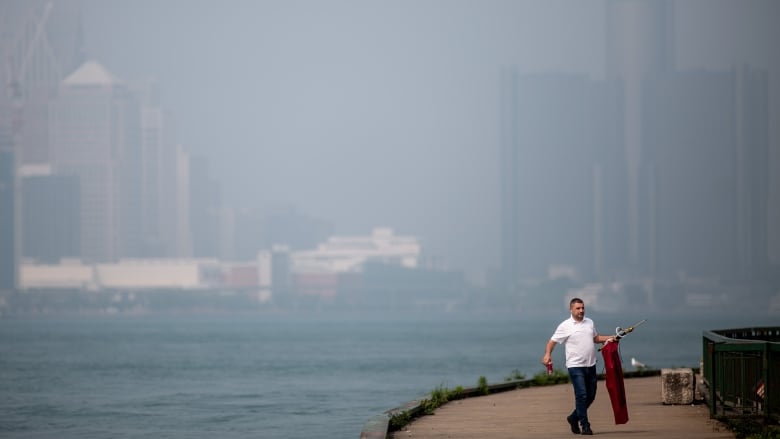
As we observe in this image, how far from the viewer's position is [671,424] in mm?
21109

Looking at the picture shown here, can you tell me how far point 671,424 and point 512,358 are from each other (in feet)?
268

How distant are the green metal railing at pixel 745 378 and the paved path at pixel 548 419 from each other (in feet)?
1.42

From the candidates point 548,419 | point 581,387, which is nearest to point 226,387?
point 548,419

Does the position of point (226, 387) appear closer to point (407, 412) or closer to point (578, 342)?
point (407, 412)

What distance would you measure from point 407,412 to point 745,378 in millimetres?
5045

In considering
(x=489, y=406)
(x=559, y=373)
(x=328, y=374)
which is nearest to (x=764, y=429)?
(x=489, y=406)

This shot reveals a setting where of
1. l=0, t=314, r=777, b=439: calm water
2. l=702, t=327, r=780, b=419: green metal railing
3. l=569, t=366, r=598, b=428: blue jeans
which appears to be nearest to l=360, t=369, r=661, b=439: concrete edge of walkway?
l=569, t=366, r=598, b=428: blue jeans

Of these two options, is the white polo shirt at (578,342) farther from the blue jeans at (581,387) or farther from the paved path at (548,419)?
the paved path at (548,419)

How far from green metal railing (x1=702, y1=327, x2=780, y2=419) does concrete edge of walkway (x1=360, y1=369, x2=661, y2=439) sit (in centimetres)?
457

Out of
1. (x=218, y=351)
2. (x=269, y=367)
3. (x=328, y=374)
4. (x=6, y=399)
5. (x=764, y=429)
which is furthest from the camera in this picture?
(x=218, y=351)

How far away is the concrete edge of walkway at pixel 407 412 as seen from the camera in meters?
19.3

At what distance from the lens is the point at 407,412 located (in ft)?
73.2

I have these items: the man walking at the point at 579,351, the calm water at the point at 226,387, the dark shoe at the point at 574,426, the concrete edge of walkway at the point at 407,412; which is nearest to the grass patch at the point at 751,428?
the man walking at the point at 579,351

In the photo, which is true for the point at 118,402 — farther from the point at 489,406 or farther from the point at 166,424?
the point at 489,406
